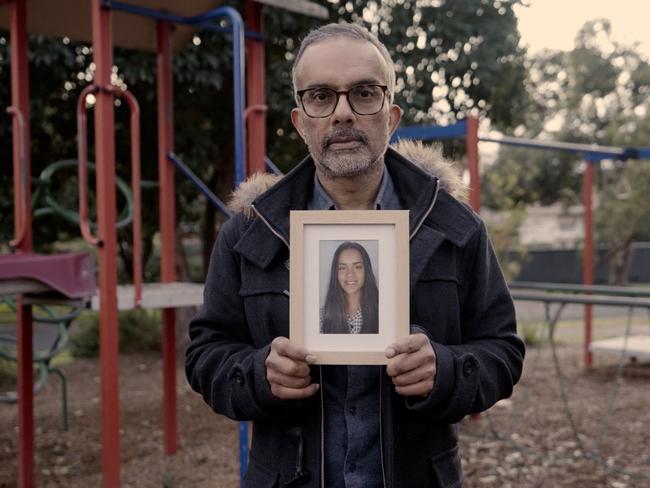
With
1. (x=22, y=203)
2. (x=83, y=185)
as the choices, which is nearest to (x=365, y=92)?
(x=83, y=185)

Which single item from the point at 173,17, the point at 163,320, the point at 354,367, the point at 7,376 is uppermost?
the point at 173,17

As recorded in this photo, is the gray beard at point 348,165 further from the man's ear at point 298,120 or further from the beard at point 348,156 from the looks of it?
the man's ear at point 298,120

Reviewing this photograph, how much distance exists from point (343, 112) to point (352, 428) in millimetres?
642

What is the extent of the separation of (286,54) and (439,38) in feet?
5.30

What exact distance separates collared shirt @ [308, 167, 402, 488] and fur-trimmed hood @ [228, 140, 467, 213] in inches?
17.7

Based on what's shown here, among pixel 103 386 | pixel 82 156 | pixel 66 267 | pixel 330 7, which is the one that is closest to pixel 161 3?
pixel 82 156

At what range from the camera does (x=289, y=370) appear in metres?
1.39

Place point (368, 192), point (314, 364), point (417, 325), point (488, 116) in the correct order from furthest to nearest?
1. point (488, 116)
2. point (368, 192)
3. point (417, 325)
4. point (314, 364)

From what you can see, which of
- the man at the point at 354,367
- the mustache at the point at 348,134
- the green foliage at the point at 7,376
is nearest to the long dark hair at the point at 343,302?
the man at the point at 354,367

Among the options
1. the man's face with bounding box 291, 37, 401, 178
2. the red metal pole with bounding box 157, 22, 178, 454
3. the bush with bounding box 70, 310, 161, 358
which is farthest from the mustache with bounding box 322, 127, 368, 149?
the bush with bounding box 70, 310, 161, 358

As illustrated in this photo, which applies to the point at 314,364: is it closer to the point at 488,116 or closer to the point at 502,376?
the point at 502,376

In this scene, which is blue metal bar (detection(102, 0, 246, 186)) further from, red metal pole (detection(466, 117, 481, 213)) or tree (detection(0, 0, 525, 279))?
tree (detection(0, 0, 525, 279))

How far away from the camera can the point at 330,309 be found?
1.42m

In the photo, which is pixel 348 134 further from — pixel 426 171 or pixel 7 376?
pixel 7 376
